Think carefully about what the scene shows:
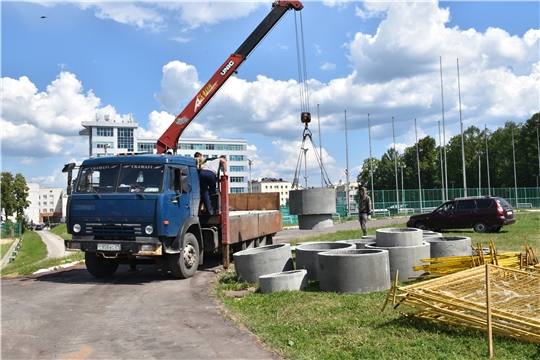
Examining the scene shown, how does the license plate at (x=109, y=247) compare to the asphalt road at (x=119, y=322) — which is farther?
the license plate at (x=109, y=247)

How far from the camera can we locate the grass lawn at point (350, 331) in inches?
209

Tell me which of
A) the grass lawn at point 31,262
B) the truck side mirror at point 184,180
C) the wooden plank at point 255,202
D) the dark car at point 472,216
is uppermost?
the truck side mirror at point 184,180

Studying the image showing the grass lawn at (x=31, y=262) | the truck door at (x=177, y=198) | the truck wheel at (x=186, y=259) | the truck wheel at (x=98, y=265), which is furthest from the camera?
the grass lawn at (x=31, y=262)

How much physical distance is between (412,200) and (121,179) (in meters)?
47.0

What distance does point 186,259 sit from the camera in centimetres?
1095

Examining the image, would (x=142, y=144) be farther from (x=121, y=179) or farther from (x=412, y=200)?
(x=121, y=179)

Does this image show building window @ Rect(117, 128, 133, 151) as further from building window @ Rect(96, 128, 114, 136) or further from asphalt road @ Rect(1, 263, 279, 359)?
asphalt road @ Rect(1, 263, 279, 359)

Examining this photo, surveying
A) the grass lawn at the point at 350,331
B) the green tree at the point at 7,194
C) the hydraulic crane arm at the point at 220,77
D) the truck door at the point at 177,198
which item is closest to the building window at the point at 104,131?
the green tree at the point at 7,194

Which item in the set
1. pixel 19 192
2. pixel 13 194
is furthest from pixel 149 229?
pixel 19 192

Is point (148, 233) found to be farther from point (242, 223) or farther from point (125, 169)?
point (242, 223)

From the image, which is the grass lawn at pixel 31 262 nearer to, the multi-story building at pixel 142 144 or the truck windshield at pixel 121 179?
the truck windshield at pixel 121 179

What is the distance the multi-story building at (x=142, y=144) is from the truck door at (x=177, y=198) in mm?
78105

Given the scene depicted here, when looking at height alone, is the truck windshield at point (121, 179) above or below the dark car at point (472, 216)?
above

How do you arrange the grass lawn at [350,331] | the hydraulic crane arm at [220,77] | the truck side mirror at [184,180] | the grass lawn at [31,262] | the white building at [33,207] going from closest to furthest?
the grass lawn at [350,331] → the truck side mirror at [184,180] → the grass lawn at [31,262] → the hydraulic crane arm at [220,77] → the white building at [33,207]
